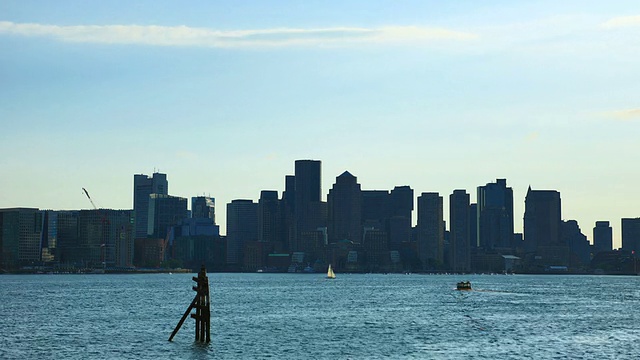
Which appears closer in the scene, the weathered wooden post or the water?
the water

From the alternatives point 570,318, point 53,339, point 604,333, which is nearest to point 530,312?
point 570,318

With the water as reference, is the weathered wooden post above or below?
above

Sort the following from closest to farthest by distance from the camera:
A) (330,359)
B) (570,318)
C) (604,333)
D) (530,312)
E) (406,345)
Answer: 1. (330,359)
2. (406,345)
3. (604,333)
4. (570,318)
5. (530,312)

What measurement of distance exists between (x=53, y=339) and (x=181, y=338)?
42.2 ft

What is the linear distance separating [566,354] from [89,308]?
86901mm

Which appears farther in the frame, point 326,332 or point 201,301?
point 326,332

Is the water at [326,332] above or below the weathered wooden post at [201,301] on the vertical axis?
below

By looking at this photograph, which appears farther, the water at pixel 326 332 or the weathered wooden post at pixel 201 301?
the weathered wooden post at pixel 201 301

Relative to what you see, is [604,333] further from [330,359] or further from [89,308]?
[89,308]

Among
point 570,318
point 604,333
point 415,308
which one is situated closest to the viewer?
point 604,333

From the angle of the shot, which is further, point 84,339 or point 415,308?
point 415,308

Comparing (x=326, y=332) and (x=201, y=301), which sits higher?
(x=201, y=301)

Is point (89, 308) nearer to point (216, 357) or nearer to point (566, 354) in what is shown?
point (216, 357)

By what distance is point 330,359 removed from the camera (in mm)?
82500
